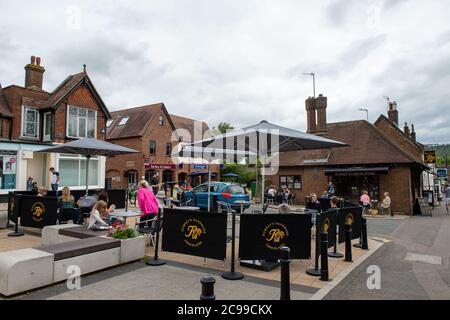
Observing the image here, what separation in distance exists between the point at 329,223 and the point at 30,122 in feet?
68.6

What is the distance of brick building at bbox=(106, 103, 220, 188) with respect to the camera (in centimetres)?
3050

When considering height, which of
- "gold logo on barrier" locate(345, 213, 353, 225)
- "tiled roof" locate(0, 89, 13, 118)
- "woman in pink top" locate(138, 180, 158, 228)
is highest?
"tiled roof" locate(0, 89, 13, 118)

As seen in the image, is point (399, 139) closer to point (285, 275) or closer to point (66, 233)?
point (285, 275)

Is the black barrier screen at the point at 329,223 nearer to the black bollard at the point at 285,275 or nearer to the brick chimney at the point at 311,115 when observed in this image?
the black bollard at the point at 285,275

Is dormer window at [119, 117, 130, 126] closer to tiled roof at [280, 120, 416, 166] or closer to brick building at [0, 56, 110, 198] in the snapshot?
brick building at [0, 56, 110, 198]

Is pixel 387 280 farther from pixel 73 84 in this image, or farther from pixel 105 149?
pixel 73 84

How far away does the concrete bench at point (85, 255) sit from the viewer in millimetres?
4824

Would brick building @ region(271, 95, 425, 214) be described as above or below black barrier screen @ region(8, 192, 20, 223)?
above

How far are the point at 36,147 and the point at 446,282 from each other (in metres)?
21.6

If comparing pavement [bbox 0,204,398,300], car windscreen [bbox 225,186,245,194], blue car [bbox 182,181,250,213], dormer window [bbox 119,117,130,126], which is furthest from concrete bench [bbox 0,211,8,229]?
dormer window [bbox 119,117,130,126]

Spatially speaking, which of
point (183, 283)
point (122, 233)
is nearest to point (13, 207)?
point (122, 233)

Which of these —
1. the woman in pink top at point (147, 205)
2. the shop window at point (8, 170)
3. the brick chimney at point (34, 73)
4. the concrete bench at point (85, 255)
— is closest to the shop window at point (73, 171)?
the shop window at point (8, 170)
